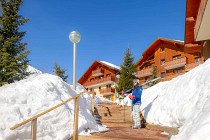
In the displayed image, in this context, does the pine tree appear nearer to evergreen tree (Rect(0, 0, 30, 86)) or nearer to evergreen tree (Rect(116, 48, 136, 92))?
evergreen tree (Rect(116, 48, 136, 92))

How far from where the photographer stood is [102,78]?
5009 cm

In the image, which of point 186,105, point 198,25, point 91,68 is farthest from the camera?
point 91,68

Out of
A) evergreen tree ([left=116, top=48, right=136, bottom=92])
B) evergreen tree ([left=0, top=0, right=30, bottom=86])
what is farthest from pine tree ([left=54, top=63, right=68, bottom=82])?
evergreen tree ([left=0, top=0, right=30, bottom=86])

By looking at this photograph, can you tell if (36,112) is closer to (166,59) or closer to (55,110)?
(55,110)

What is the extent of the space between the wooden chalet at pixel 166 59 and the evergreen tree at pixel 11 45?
75.8 feet

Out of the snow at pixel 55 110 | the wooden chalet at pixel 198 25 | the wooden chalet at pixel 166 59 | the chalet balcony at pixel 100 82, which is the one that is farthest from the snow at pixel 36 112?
the chalet balcony at pixel 100 82

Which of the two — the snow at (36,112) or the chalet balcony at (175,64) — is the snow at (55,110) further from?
the chalet balcony at (175,64)

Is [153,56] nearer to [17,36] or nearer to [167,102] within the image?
[17,36]

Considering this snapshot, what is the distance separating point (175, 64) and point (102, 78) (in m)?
17.3

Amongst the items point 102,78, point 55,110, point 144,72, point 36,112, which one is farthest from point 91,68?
point 36,112

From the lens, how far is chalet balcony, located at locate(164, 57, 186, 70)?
36.4 m

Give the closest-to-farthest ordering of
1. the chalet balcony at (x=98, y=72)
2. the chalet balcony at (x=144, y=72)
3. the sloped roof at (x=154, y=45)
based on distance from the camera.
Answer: the sloped roof at (x=154, y=45) → the chalet balcony at (x=144, y=72) → the chalet balcony at (x=98, y=72)

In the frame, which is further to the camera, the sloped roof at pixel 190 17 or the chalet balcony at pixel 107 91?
the chalet balcony at pixel 107 91

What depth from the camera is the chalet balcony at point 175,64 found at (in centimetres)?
3639
